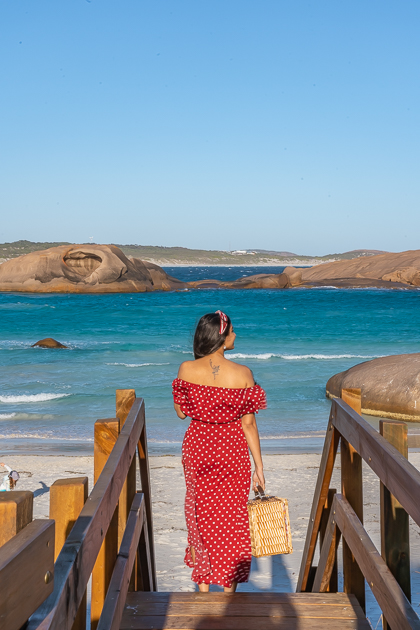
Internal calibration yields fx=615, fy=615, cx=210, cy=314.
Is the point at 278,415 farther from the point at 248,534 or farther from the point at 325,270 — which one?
the point at 325,270

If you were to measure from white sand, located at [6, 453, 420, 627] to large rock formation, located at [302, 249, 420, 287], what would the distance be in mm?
61567

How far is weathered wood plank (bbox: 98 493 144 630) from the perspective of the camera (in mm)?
2021

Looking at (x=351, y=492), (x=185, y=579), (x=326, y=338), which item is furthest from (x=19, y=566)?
(x=326, y=338)

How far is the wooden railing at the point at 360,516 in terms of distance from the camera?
2029mm

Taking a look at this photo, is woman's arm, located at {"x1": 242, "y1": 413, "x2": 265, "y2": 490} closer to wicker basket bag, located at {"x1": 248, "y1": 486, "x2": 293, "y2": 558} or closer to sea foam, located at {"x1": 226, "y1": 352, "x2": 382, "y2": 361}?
wicker basket bag, located at {"x1": 248, "y1": 486, "x2": 293, "y2": 558}

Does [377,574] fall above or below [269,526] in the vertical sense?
above

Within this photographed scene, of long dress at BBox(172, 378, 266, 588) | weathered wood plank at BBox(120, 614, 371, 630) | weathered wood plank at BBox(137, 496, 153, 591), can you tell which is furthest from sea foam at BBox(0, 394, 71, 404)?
weathered wood plank at BBox(120, 614, 371, 630)

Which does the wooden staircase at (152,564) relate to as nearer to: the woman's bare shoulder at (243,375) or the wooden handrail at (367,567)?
the wooden handrail at (367,567)

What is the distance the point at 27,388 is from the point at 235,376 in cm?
1342

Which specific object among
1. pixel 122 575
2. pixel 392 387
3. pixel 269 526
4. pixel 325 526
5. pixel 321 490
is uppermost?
pixel 122 575

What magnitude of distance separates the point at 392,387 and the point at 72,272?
4826 cm

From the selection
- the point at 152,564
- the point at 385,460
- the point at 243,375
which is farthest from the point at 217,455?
the point at 385,460

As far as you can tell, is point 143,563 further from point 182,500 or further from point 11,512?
point 182,500

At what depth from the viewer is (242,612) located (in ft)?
9.90
